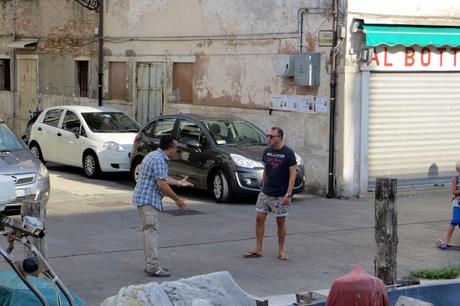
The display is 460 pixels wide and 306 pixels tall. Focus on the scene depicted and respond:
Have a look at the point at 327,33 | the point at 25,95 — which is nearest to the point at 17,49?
the point at 25,95

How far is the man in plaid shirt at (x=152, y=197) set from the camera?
973 centimetres

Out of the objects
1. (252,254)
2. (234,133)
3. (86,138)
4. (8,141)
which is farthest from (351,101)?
(8,141)

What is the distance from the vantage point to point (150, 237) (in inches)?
384

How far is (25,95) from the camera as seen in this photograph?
27.0 metres

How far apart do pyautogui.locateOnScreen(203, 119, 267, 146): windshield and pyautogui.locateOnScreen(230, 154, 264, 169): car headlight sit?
0.68 metres

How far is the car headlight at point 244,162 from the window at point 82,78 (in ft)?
33.8

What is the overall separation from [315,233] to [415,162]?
5709 millimetres

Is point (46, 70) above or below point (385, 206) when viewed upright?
above

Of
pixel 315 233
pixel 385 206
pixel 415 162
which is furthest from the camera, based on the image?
pixel 415 162

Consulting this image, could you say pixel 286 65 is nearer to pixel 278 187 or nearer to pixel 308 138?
pixel 308 138

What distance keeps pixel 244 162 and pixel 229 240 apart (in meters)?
3.26

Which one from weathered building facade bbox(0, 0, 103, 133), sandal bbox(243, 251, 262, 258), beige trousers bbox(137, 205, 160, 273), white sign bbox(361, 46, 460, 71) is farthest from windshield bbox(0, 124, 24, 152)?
weathered building facade bbox(0, 0, 103, 133)

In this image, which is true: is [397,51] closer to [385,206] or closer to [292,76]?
[292,76]

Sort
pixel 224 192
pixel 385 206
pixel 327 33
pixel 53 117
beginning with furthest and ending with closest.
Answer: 1. pixel 53 117
2. pixel 327 33
3. pixel 224 192
4. pixel 385 206
